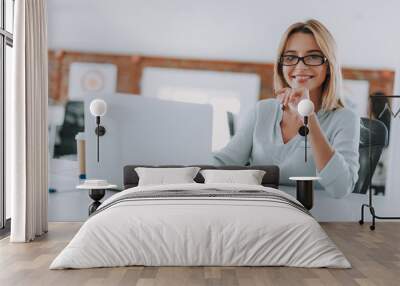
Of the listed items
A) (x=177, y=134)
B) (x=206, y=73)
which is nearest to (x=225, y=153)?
(x=177, y=134)

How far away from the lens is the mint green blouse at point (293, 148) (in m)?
6.36

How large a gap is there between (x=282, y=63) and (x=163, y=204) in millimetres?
3040

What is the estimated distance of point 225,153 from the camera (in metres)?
6.41

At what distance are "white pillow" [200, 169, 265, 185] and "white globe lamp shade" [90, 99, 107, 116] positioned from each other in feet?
4.82

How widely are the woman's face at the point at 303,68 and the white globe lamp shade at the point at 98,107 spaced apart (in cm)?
228

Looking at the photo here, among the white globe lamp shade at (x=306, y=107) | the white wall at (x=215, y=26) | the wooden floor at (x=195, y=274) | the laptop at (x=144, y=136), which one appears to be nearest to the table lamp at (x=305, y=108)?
the white globe lamp shade at (x=306, y=107)

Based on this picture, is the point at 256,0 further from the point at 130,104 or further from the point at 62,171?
the point at 62,171

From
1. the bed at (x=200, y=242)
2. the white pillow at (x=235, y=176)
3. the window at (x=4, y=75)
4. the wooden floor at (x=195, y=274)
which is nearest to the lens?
the wooden floor at (x=195, y=274)

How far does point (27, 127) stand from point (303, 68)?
338cm

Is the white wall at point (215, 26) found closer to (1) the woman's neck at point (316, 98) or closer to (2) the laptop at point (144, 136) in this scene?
(1) the woman's neck at point (316, 98)

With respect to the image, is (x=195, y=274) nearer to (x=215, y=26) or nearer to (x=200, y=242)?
(x=200, y=242)

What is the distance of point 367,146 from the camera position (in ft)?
21.1

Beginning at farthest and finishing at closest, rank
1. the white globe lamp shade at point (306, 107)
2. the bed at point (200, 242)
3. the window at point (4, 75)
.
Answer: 1. the white globe lamp shade at point (306, 107)
2. the window at point (4, 75)
3. the bed at point (200, 242)

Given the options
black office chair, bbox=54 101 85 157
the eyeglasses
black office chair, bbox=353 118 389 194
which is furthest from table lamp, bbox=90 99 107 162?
black office chair, bbox=353 118 389 194
